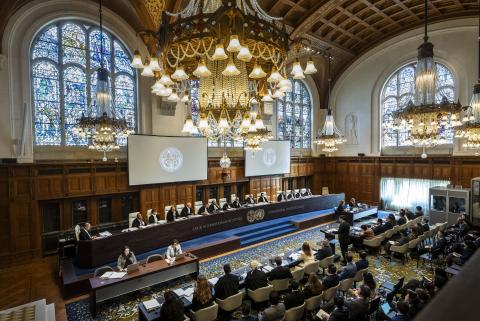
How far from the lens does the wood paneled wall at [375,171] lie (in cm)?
1428

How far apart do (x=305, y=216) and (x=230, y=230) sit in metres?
4.49

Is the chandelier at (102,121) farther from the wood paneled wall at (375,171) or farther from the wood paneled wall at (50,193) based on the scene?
the wood paneled wall at (375,171)

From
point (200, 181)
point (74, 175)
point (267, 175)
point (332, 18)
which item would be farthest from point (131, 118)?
point (332, 18)

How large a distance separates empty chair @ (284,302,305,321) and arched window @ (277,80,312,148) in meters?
13.8

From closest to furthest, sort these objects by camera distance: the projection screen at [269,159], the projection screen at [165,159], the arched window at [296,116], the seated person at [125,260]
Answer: the seated person at [125,260] < the projection screen at [165,159] < the projection screen at [269,159] < the arched window at [296,116]

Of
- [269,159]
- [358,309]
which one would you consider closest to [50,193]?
[358,309]

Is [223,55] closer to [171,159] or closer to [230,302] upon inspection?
[230,302]

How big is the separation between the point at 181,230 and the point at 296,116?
40.6 feet

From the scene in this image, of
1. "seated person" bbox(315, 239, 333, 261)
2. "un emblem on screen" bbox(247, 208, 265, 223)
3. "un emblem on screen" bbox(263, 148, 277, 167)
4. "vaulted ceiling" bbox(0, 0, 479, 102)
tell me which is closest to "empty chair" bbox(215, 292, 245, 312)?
"seated person" bbox(315, 239, 333, 261)

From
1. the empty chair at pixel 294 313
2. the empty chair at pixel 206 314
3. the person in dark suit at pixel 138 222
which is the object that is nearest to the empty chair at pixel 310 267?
the empty chair at pixel 294 313

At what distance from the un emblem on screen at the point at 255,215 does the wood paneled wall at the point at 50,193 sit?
3.60m

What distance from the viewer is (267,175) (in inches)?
659

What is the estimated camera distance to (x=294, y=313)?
4961mm

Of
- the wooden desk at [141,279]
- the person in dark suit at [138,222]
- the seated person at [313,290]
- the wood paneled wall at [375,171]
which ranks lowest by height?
the wooden desk at [141,279]
